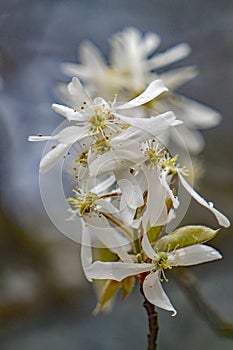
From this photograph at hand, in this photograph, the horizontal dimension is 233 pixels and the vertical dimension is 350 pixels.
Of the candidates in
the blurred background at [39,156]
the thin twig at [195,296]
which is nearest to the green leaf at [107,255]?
the thin twig at [195,296]

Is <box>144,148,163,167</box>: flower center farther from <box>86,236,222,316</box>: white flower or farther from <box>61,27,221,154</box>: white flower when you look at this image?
<box>61,27,221,154</box>: white flower

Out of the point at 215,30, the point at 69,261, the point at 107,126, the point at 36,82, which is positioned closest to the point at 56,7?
the point at 36,82

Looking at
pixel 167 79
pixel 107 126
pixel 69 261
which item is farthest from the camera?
pixel 69 261

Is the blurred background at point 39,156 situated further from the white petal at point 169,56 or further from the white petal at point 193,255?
the white petal at point 193,255

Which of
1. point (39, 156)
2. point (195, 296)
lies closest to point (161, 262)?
point (195, 296)

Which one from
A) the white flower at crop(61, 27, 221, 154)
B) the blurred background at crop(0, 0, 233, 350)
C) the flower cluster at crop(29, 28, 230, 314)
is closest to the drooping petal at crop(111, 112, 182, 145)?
the flower cluster at crop(29, 28, 230, 314)

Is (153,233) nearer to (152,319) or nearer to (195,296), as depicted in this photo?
(152,319)

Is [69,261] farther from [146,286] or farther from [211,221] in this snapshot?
[146,286]
